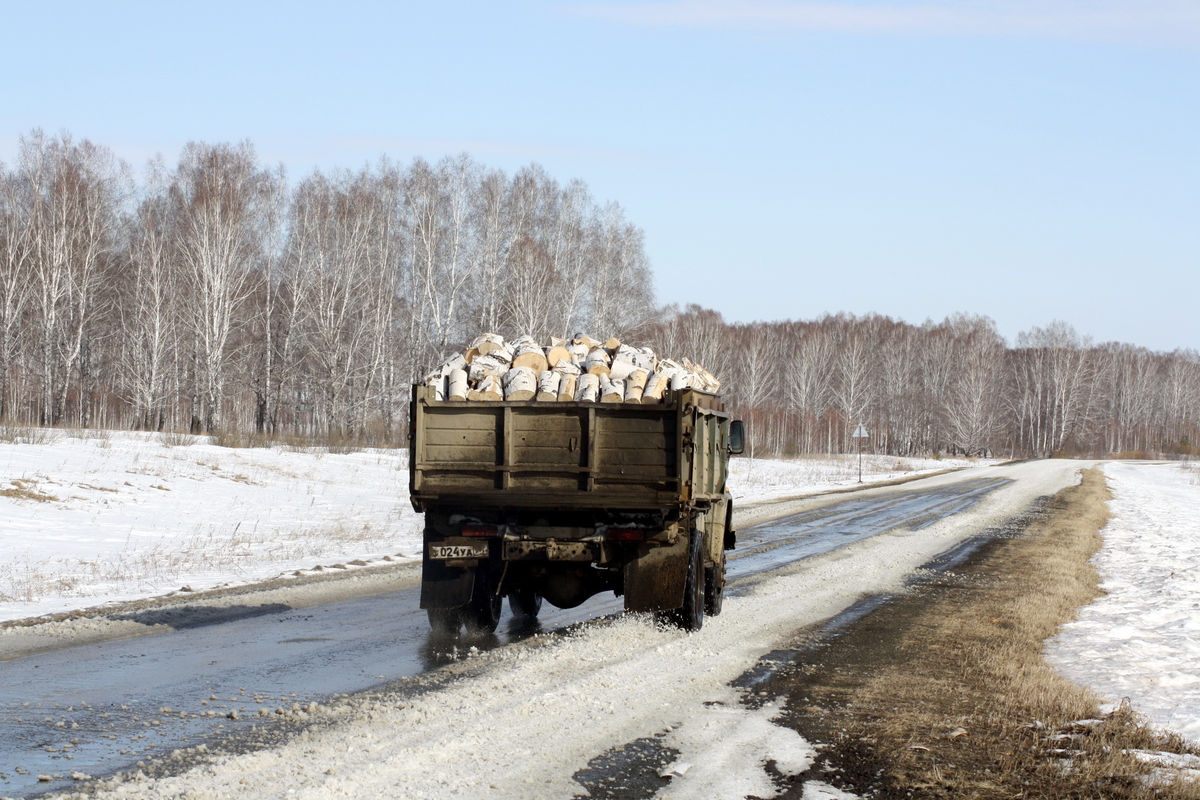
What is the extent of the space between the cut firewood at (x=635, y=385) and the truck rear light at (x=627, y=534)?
102 centimetres

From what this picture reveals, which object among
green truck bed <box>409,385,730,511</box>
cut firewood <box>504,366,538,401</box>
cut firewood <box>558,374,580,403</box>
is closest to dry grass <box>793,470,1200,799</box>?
green truck bed <box>409,385,730,511</box>

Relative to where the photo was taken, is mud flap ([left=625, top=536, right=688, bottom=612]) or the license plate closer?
the license plate

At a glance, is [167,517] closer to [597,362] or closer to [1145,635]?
[597,362]

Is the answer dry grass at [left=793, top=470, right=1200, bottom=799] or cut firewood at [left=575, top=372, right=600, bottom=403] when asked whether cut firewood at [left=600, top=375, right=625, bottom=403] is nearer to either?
cut firewood at [left=575, top=372, right=600, bottom=403]

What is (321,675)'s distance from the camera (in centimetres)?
730

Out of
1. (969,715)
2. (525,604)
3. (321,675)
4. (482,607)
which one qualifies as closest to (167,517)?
(525,604)

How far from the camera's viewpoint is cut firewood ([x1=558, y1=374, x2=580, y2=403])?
8.53m

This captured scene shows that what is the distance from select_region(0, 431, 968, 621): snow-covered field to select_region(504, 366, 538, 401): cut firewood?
199 inches

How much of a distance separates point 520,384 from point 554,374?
11.9 inches

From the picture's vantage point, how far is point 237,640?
856cm

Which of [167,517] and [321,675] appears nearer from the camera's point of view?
[321,675]

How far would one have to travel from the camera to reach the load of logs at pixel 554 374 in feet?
27.9

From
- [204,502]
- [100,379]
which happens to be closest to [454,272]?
[100,379]

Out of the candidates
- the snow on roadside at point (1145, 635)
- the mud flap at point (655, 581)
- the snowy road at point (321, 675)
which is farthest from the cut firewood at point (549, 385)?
the snow on roadside at point (1145, 635)
